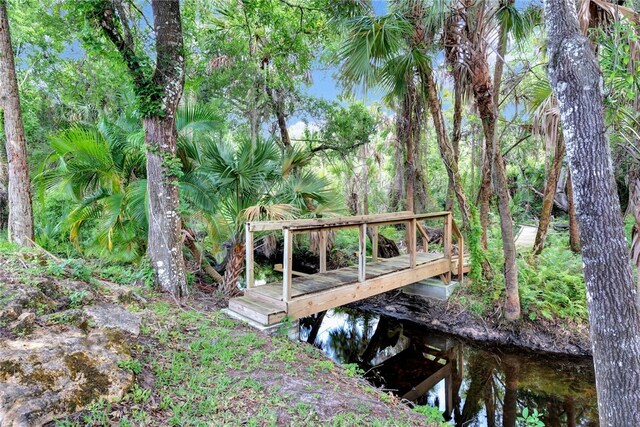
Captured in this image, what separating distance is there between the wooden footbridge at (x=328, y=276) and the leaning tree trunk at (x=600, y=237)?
302cm

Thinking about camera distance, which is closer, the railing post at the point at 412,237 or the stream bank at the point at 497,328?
the stream bank at the point at 497,328

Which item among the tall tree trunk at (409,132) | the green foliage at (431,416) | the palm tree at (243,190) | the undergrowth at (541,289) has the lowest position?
the green foliage at (431,416)

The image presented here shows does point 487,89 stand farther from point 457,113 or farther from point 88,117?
point 88,117

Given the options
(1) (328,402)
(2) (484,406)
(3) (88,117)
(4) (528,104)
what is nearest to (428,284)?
(2) (484,406)

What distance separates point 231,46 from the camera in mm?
7809

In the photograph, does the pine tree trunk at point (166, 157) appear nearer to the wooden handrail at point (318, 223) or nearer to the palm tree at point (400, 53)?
the wooden handrail at point (318, 223)

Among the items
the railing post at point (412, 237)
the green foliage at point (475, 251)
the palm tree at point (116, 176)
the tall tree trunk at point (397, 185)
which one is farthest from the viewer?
the tall tree trunk at point (397, 185)

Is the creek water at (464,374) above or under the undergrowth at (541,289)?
under

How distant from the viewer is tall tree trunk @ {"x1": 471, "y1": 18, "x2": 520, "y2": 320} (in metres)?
5.28

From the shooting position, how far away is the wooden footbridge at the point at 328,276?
4.59 m

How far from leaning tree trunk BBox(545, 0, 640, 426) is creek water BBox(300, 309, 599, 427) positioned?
248 centimetres

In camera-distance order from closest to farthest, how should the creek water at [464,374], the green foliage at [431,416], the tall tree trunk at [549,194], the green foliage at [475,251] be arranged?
1. the green foliage at [431,416]
2. the creek water at [464,374]
3. the green foliage at [475,251]
4. the tall tree trunk at [549,194]

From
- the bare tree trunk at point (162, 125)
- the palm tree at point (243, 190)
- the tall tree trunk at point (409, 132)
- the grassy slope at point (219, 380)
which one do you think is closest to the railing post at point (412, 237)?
the palm tree at point (243, 190)

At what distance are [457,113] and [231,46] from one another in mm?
5136
